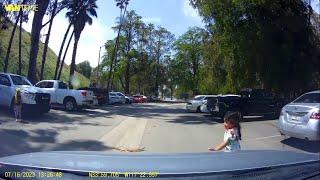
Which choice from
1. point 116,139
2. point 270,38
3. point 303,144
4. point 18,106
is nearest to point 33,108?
point 18,106

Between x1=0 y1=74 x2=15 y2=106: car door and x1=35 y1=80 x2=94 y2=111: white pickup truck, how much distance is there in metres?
5.61

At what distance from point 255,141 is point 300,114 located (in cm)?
244

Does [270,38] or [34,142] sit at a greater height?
[270,38]

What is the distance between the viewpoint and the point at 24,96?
2272 centimetres

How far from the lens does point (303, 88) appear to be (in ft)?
94.2

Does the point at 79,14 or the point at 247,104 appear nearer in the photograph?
the point at 247,104

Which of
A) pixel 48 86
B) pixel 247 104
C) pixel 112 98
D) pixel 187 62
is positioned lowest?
pixel 247 104

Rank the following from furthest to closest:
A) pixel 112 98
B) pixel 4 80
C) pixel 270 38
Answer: pixel 112 98 < pixel 270 38 < pixel 4 80

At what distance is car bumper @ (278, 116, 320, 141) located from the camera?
13219mm

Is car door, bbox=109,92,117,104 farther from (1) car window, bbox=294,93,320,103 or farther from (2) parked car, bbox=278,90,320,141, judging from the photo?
(2) parked car, bbox=278,90,320,141

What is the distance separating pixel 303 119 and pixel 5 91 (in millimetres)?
14271

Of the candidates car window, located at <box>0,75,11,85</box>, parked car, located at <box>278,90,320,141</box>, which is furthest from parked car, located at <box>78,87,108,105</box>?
parked car, located at <box>278,90,320,141</box>

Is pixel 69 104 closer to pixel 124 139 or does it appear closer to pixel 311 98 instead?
pixel 124 139

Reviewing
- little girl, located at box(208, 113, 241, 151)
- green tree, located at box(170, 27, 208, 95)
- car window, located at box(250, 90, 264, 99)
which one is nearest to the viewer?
little girl, located at box(208, 113, 241, 151)
